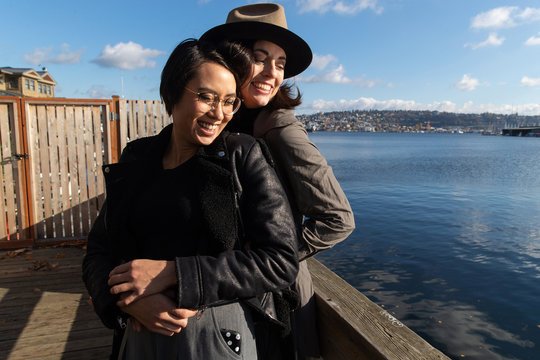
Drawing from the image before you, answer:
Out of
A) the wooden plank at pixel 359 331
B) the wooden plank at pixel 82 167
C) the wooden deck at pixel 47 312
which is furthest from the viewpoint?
the wooden plank at pixel 82 167

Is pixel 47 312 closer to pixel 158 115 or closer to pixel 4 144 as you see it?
pixel 4 144

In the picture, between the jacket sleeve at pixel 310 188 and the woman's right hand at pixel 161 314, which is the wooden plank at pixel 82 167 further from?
the woman's right hand at pixel 161 314

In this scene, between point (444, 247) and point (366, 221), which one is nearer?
point (444, 247)

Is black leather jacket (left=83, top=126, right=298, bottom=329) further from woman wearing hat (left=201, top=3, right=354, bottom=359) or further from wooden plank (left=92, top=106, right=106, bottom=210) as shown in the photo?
wooden plank (left=92, top=106, right=106, bottom=210)

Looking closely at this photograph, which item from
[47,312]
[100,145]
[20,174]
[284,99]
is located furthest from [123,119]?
[284,99]

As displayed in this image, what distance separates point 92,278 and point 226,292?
0.67 meters

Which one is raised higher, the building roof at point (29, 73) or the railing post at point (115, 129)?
the building roof at point (29, 73)

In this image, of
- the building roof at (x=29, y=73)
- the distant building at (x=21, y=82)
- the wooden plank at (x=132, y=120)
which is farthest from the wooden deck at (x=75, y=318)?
the building roof at (x=29, y=73)

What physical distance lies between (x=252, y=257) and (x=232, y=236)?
112mm

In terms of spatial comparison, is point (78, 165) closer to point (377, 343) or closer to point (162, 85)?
point (162, 85)

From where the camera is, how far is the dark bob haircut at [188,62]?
152 cm

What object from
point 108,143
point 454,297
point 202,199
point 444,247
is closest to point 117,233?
point 202,199

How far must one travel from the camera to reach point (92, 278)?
63.5 inches

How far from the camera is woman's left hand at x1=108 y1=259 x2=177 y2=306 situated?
1323 mm
